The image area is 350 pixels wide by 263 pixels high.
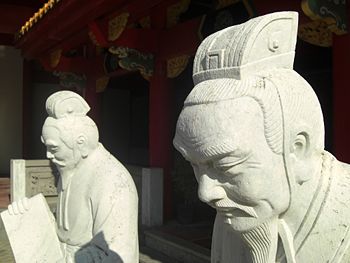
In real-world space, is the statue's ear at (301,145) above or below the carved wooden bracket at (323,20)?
below

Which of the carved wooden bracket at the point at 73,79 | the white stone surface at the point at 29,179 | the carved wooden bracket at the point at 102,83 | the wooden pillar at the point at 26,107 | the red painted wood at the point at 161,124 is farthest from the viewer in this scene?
the wooden pillar at the point at 26,107

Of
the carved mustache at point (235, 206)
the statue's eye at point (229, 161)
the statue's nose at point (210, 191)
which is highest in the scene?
the statue's eye at point (229, 161)

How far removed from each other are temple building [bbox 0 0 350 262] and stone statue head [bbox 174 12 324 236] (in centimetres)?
174

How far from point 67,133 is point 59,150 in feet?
0.30

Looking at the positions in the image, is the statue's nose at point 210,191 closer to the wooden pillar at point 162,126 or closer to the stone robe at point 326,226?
the stone robe at point 326,226

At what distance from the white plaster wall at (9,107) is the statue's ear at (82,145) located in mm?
8464

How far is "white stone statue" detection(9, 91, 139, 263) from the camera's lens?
1.85 meters

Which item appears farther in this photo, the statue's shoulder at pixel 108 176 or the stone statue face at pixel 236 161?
the statue's shoulder at pixel 108 176

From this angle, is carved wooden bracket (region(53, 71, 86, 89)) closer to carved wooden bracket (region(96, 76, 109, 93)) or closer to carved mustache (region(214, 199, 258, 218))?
carved wooden bracket (region(96, 76, 109, 93))

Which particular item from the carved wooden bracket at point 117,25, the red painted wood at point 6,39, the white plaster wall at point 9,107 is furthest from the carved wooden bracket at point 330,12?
the white plaster wall at point 9,107

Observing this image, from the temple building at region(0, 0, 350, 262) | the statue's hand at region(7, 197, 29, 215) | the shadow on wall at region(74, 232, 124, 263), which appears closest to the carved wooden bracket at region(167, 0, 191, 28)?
the temple building at region(0, 0, 350, 262)

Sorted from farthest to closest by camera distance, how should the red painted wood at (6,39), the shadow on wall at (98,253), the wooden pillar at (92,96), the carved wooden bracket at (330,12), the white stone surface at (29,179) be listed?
the red painted wood at (6,39)
the wooden pillar at (92,96)
the white stone surface at (29,179)
the carved wooden bracket at (330,12)
the shadow on wall at (98,253)

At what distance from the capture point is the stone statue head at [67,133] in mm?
1960

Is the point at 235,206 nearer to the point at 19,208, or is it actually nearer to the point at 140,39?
the point at 19,208
